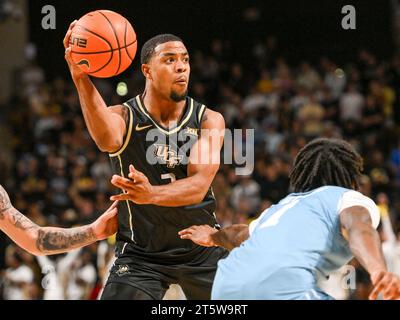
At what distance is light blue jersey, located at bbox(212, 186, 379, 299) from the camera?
148 inches

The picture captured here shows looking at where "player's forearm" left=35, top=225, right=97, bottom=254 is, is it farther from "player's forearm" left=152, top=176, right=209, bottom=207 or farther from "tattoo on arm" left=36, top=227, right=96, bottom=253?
"player's forearm" left=152, top=176, right=209, bottom=207

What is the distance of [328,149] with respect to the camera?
4164mm

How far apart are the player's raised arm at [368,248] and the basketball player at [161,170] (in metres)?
2.02

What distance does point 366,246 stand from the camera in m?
3.54

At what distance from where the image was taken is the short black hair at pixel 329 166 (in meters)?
4.09

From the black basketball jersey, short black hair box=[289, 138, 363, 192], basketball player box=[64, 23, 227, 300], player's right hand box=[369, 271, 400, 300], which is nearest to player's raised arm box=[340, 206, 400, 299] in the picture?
player's right hand box=[369, 271, 400, 300]

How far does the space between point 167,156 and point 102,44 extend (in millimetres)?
941

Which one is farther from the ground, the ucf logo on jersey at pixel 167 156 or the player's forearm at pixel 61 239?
the ucf logo on jersey at pixel 167 156

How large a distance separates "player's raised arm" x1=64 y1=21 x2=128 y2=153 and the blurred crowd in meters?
5.28

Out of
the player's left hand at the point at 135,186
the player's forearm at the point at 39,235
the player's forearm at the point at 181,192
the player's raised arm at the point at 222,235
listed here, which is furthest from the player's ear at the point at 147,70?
the player's raised arm at the point at 222,235

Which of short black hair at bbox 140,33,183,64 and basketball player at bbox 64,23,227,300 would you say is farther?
short black hair at bbox 140,33,183,64

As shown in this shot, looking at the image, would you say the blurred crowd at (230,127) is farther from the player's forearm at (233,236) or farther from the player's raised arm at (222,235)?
the player's forearm at (233,236)

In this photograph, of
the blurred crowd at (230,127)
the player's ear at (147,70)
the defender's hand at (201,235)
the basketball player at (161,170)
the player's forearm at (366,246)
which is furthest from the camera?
the blurred crowd at (230,127)

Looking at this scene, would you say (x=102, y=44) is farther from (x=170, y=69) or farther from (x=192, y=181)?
(x=192, y=181)
